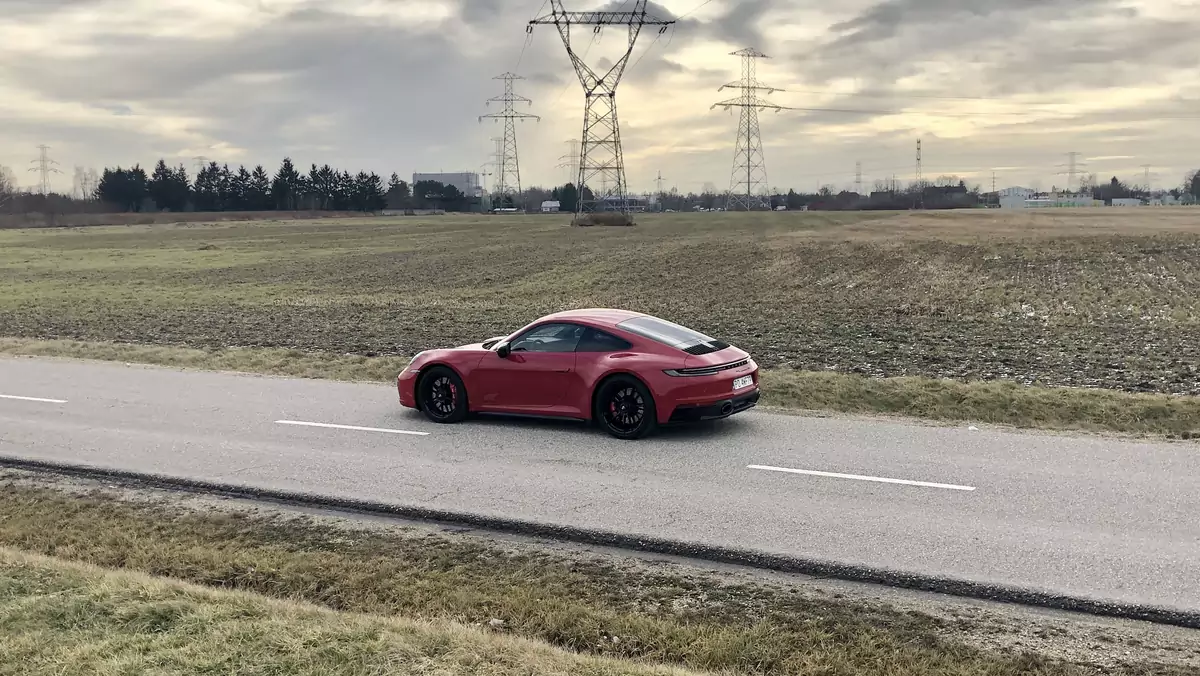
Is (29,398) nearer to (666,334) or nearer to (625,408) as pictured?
(625,408)

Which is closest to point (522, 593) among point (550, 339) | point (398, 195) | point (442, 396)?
point (550, 339)

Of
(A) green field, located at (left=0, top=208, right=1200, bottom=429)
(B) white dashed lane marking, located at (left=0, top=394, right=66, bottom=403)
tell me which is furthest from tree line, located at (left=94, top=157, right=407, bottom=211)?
(B) white dashed lane marking, located at (left=0, top=394, right=66, bottom=403)

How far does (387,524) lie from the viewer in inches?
310

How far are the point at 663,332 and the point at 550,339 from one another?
1.27m

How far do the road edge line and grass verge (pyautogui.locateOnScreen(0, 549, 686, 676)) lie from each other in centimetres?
192

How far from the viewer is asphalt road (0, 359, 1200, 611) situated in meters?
6.80

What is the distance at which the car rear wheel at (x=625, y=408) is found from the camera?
10.5 meters

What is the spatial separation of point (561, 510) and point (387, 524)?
1381 millimetres

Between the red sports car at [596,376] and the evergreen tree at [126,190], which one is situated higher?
the evergreen tree at [126,190]

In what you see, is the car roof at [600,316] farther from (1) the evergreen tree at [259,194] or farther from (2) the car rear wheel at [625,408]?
(1) the evergreen tree at [259,194]

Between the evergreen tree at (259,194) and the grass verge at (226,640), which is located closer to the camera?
the grass verge at (226,640)

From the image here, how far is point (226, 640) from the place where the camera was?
5.26m

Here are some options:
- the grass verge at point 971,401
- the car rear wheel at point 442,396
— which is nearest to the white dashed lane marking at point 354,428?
the car rear wheel at point 442,396

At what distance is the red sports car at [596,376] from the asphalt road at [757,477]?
31 centimetres
